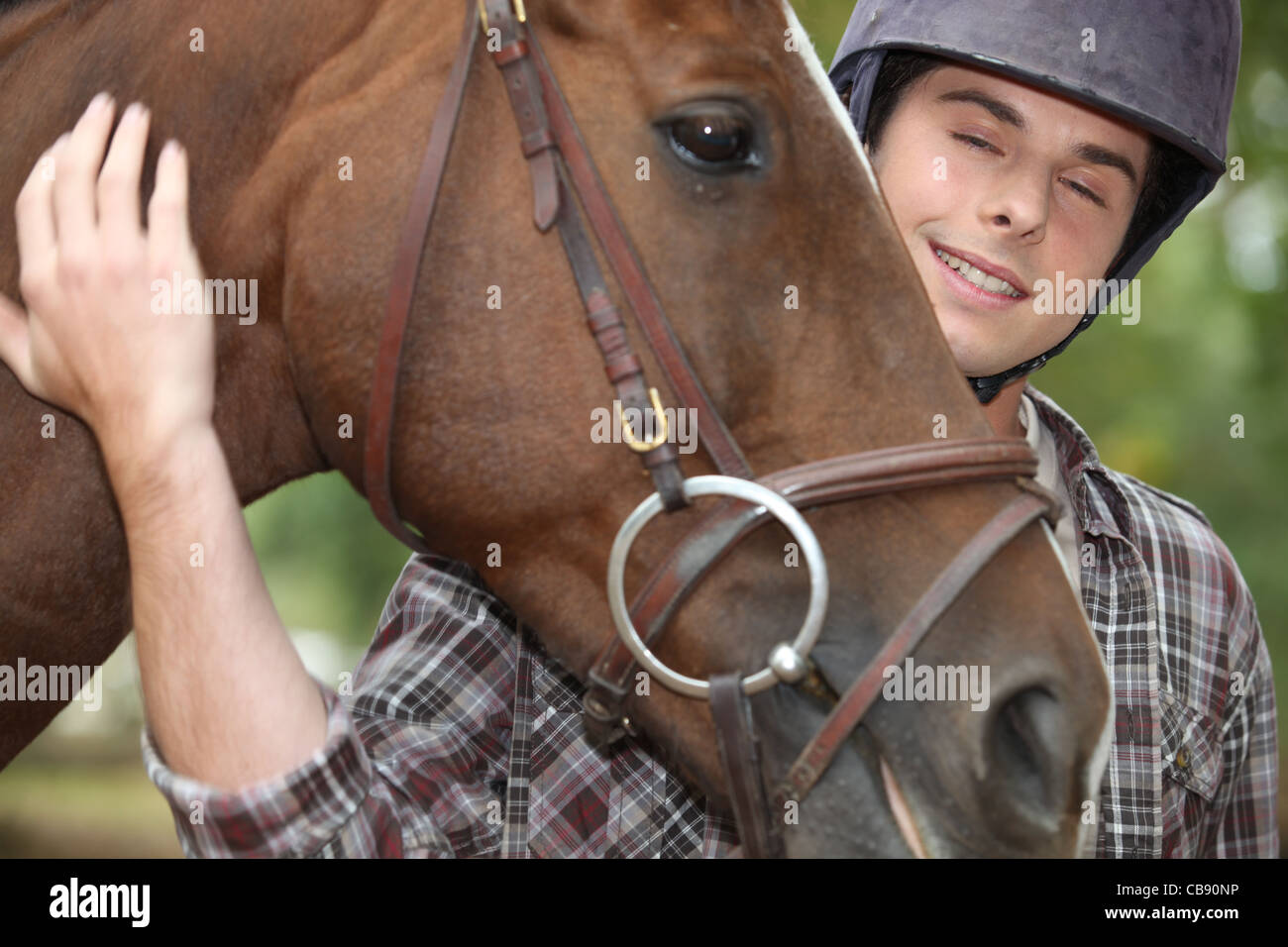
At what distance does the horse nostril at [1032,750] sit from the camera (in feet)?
5.88

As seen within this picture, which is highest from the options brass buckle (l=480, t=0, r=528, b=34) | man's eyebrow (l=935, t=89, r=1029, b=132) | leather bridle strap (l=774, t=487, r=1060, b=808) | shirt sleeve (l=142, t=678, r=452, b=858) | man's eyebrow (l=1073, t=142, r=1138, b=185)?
man's eyebrow (l=935, t=89, r=1029, b=132)

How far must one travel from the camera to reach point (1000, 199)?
2.75 metres

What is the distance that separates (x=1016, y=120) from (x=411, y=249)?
167 centimetres

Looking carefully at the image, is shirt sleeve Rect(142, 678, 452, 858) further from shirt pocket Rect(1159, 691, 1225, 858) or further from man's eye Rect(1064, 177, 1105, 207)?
man's eye Rect(1064, 177, 1105, 207)

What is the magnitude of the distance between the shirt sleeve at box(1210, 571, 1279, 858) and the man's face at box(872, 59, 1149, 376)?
0.95 m

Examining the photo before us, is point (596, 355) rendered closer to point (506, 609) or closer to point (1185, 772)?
point (506, 609)

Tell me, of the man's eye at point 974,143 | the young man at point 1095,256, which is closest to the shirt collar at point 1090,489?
the young man at point 1095,256

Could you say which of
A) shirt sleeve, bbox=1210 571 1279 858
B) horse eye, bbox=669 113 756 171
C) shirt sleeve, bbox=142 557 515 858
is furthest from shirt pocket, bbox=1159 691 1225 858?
horse eye, bbox=669 113 756 171

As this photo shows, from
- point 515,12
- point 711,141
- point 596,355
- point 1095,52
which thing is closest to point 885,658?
point 596,355

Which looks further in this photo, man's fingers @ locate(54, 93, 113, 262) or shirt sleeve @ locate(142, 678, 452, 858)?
man's fingers @ locate(54, 93, 113, 262)

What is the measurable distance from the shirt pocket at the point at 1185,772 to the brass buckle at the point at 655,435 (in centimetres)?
156

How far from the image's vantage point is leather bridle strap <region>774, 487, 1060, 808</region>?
5.90 ft

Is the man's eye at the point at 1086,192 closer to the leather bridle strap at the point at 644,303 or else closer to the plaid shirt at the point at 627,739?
the plaid shirt at the point at 627,739

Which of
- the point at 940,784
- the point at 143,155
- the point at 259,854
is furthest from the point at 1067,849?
the point at 143,155
